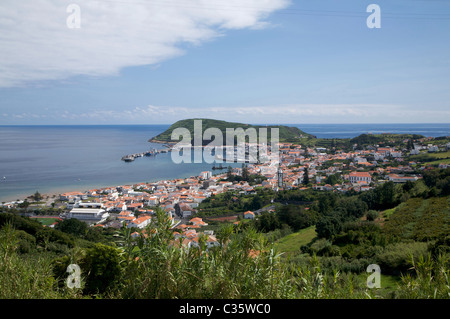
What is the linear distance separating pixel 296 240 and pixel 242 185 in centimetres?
1515

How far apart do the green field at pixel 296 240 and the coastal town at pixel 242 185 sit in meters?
3.63

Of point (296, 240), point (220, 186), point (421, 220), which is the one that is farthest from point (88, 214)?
point (421, 220)

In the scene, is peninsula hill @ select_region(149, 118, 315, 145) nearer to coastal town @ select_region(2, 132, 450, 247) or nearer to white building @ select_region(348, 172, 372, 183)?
coastal town @ select_region(2, 132, 450, 247)

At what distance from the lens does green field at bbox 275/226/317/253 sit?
11000 mm

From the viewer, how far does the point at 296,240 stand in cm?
1248

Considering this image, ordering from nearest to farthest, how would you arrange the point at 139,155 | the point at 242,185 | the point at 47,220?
the point at 47,220
the point at 242,185
the point at 139,155

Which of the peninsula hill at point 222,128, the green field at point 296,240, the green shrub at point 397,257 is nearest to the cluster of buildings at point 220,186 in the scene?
the green field at point 296,240

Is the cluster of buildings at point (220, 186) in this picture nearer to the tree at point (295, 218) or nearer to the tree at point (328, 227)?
the tree at point (295, 218)

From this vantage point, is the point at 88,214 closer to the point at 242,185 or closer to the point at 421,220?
the point at 242,185

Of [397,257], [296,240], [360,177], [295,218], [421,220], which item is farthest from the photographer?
[360,177]

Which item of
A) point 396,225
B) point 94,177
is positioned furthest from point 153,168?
point 396,225

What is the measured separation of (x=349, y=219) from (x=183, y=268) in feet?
42.5

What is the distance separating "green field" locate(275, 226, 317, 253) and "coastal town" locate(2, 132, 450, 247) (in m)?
3.63
